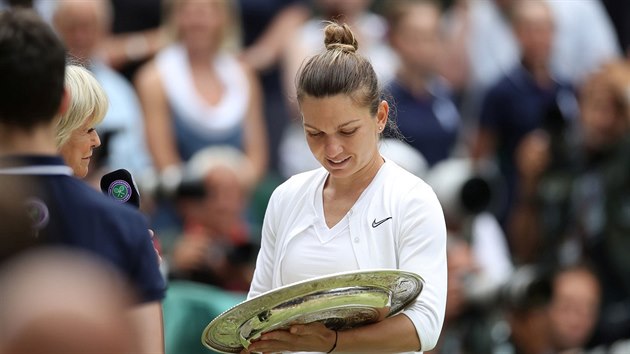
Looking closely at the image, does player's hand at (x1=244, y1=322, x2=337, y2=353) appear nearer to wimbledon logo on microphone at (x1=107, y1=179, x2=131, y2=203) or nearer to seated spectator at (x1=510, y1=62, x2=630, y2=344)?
wimbledon logo on microphone at (x1=107, y1=179, x2=131, y2=203)

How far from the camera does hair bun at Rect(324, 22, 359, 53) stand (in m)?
3.40

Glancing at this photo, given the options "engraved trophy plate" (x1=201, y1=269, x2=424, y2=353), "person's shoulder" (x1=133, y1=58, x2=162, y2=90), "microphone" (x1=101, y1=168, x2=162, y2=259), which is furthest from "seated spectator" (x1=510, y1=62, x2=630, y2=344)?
"microphone" (x1=101, y1=168, x2=162, y2=259)

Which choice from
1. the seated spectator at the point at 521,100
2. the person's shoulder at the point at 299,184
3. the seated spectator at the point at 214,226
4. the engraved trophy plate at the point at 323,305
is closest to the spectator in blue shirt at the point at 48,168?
the engraved trophy plate at the point at 323,305

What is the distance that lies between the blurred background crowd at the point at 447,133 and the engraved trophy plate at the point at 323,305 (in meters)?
2.06

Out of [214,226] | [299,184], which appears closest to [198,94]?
[214,226]

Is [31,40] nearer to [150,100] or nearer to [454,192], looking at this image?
[454,192]

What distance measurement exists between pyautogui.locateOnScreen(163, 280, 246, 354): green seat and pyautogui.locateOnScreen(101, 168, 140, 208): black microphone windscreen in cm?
129

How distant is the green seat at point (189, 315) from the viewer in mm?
4742

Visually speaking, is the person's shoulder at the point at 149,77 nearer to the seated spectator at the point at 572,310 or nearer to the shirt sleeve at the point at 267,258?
the seated spectator at the point at 572,310

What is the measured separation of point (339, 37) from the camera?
342 cm

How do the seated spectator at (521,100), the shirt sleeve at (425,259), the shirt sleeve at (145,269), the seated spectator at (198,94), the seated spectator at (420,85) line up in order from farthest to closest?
1. the seated spectator at (521,100)
2. the seated spectator at (420,85)
3. the seated spectator at (198,94)
4. the shirt sleeve at (425,259)
5. the shirt sleeve at (145,269)

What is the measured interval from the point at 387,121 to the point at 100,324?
6.74ft

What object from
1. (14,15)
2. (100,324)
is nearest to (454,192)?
(14,15)

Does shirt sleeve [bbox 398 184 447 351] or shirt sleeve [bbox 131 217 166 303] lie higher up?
shirt sleeve [bbox 131 217 166 303]
